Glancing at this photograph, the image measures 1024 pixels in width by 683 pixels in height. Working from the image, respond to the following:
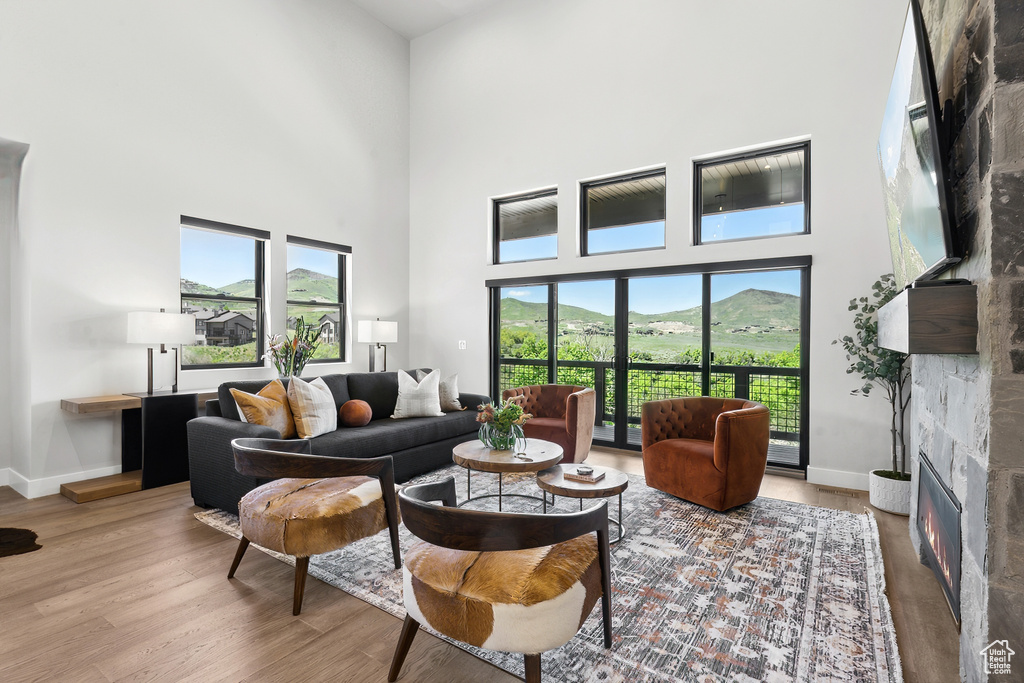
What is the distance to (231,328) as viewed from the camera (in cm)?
539

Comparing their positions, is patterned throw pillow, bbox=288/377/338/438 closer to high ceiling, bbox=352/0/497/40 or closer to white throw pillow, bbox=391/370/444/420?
white throw pillow, bbox=391/370/444/420

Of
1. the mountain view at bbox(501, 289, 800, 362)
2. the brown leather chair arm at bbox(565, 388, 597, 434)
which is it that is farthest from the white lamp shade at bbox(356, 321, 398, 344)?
the brown leather chair arm at bbox(565, 388, 597, 434)

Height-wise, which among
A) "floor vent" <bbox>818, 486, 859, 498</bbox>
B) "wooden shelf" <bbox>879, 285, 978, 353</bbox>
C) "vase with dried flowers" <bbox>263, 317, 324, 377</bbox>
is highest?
"wooden shelf" <bbox>879, 285, 978, 353</bbox>

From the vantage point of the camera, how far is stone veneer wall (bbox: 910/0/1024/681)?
1393mm

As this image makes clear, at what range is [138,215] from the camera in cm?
450

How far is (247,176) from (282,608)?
4.68 m

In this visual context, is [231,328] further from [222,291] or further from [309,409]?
[309,409]

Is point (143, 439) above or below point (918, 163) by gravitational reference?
below

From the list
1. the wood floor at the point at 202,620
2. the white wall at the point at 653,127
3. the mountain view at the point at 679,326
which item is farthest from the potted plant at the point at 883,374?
the mountain view at the point at 679,326

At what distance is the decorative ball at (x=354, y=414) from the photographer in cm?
420

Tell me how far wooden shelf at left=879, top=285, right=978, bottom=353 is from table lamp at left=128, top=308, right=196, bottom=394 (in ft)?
16.6

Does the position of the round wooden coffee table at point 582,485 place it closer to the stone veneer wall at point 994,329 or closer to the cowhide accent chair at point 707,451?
the cowhide accent chair at point 707,451

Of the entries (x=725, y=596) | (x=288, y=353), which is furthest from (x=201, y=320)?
(x=725, y=596)

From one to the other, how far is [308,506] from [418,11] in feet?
22.5
